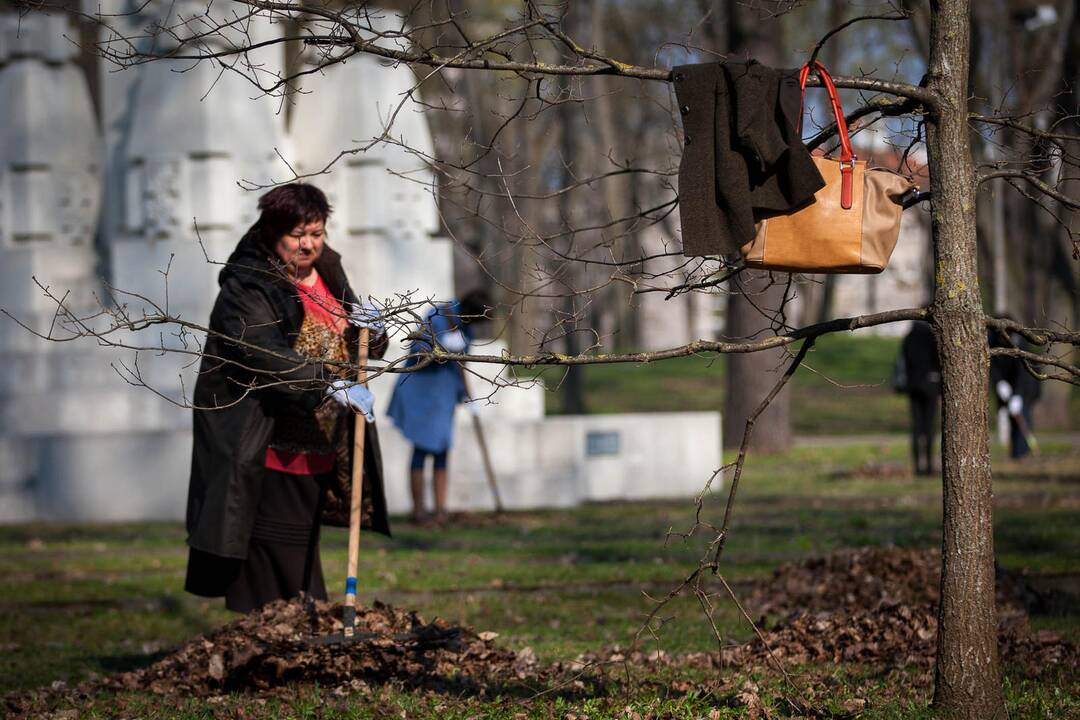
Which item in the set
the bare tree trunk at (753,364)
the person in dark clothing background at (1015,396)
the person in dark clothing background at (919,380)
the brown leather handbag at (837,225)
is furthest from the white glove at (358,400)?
the bare tree trunk at (753,364)

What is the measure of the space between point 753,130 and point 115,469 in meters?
11.2

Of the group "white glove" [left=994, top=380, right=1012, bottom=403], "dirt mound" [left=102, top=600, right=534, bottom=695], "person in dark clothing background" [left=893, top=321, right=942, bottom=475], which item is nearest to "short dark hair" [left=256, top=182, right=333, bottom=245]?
"dirt mound" [left=102, top=600, right=534, bottom=695]

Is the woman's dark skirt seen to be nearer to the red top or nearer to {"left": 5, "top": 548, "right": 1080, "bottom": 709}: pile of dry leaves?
the red top

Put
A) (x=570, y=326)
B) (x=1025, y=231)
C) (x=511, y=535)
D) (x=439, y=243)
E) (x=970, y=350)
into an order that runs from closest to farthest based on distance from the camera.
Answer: (x=970, y=350)
(x=570, y=326)
(x=511, y=535)
(x=439, y=243)
(x=1025, y=231)

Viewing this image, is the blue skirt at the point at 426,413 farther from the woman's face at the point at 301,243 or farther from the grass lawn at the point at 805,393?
the grass lawn at the point at 805,393

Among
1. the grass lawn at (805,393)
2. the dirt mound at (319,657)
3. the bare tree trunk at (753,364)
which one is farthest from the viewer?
the grass lawn at (805,393)

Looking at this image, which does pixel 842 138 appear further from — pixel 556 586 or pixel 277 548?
pixel 556 586

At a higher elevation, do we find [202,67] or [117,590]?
[202,67]

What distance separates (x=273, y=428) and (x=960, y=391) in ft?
9.60

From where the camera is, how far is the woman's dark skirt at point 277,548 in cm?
645

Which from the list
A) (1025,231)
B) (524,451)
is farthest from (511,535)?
(1025,231)

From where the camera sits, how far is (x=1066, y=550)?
32.9 ft

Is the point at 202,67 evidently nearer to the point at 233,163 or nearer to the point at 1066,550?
the point at 233,163

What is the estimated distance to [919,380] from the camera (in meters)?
16.1
